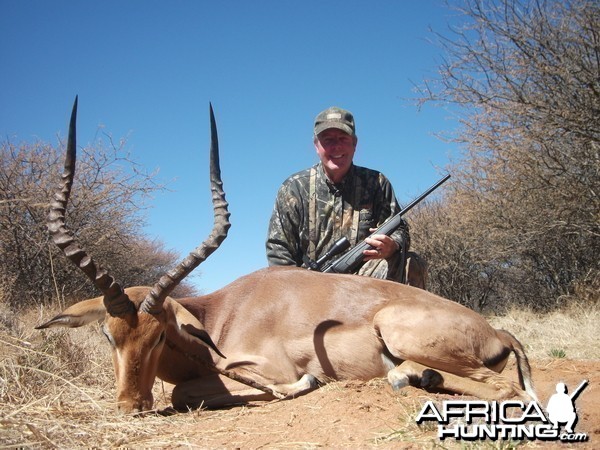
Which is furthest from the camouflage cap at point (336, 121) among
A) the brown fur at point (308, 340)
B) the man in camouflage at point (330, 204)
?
the brown fur at point (308, 340)

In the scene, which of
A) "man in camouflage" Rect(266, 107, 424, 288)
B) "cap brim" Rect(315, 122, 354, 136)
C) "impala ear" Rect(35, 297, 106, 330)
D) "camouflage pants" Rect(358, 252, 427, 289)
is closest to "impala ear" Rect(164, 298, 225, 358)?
"impala ear" Rect(35, 297, 106, 330)

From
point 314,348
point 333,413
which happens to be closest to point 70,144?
point 314,348

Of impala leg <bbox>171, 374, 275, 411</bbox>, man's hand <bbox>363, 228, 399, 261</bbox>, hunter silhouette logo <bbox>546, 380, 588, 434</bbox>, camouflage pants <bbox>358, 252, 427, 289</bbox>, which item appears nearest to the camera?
hunter silhouette logo <bbox>546, 380, 588, 434</bbox>

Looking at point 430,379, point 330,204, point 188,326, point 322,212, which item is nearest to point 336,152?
point 330,204

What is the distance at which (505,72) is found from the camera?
31.5ft

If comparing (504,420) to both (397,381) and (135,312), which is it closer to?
(397,381)

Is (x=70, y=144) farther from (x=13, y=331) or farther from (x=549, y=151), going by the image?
(x=549, y=151)

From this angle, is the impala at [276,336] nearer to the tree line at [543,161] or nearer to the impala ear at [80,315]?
the impala ear at [80,315]

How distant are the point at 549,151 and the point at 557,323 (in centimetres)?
294

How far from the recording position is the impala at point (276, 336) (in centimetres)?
387

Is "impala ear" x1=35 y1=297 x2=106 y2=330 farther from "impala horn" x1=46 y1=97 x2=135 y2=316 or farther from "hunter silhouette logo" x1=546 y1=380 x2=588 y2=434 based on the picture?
"hunter silhouette logo" x1=546 y1=380 x2=588 y2=434

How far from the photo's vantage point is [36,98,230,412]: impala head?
146 inches

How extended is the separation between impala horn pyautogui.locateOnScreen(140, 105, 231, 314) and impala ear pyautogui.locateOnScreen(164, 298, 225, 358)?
0.89 feet

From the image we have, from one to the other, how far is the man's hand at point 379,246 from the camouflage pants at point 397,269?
1.05 feet
